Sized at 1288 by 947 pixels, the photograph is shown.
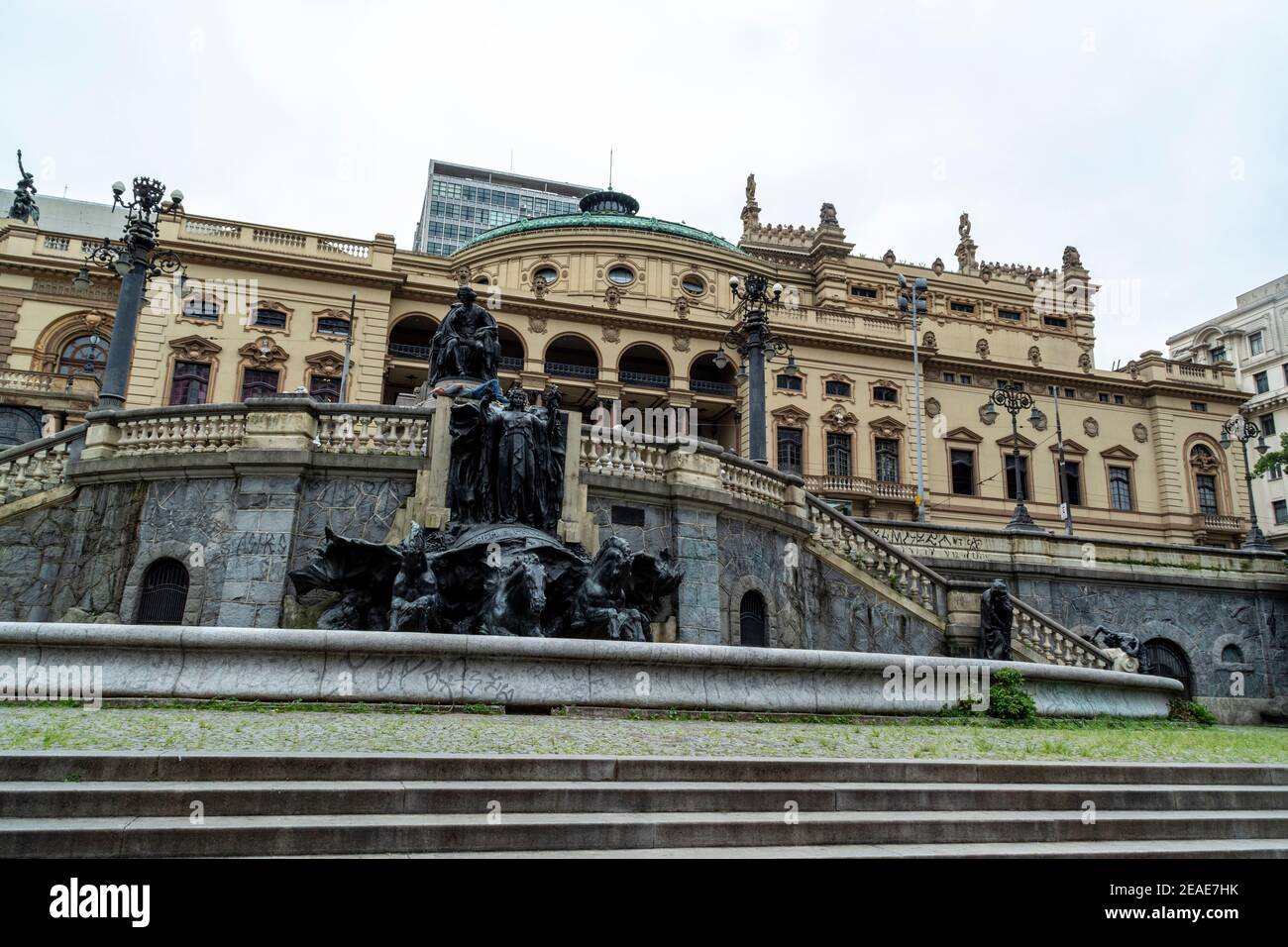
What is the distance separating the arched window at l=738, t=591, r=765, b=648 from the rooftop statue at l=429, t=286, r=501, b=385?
21.2ft

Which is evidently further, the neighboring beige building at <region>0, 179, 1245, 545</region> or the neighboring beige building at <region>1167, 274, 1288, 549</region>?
the neighboring beige building at <region>1167, 274, 1288, 549</region>

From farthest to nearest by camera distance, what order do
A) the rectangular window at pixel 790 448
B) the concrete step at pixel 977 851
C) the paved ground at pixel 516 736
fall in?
the rectangular window at pixel 790 448 < the paved ground at pixel 516 736 < the concrete step at pixel 977 851

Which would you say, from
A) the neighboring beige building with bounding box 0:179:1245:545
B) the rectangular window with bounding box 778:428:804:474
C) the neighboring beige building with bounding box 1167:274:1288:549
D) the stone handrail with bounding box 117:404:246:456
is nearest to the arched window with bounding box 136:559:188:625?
the stone handrail with bounding box 117:404:246:456

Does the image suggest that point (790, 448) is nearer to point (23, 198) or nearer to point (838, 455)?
point (838, 455)

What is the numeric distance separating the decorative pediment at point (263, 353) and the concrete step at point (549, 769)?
132ft

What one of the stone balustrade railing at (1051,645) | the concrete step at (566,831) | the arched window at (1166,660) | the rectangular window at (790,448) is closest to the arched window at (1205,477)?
the rectangular window at (790,448)

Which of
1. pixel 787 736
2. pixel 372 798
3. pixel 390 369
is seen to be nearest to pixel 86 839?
pixel 372 798

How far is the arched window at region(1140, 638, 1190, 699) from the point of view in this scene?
78.0ft

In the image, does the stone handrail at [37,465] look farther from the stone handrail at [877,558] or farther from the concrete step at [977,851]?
the concrete step at [977,851]

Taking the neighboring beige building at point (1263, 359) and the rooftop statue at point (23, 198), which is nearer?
the rooftop statue at point (23, 198)

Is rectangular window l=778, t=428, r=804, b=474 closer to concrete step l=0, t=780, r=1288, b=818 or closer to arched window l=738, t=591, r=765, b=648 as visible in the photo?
arched window l=738, t=591, r=765, b=648

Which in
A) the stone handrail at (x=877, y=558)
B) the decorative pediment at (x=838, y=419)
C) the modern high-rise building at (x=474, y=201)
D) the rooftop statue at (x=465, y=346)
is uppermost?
the modern high-rise building at (x=474, y=201)

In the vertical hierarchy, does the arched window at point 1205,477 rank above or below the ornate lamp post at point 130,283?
above

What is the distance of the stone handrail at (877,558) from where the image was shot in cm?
1841
